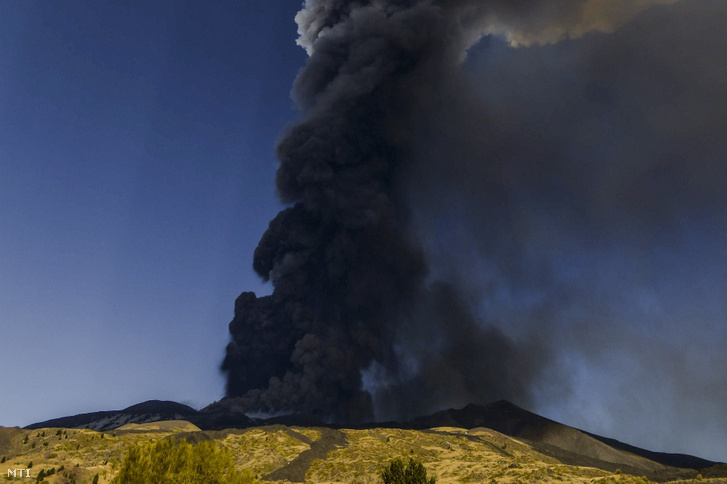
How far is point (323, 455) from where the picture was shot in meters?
62.4

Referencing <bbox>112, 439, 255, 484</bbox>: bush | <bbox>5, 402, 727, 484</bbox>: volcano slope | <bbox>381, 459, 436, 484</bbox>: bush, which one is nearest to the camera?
<bbox>112, 439, 255, 484</bbox>: bush

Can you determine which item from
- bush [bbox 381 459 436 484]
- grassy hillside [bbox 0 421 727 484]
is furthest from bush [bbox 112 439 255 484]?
grassy hillside [bbox 0 421 727 484]

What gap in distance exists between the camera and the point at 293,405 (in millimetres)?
116125

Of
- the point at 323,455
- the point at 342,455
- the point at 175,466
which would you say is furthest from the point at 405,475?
the point at 323,455

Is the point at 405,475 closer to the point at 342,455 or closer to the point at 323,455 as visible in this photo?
the point at 342,455

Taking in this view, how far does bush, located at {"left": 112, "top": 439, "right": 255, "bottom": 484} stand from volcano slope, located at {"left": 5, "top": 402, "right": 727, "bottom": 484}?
14.4 m

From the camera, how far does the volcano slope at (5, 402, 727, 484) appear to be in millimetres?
47625

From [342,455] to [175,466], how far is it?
3782 centimetres

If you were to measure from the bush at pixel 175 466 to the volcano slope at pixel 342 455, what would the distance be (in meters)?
14.4

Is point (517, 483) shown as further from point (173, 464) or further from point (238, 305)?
point (238, 305)

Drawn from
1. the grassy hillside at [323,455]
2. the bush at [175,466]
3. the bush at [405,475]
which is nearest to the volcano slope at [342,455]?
the grassy hillside at [323,455]

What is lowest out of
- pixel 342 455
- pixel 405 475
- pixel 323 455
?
pixel 323 455

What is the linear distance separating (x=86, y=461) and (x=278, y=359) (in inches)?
3168

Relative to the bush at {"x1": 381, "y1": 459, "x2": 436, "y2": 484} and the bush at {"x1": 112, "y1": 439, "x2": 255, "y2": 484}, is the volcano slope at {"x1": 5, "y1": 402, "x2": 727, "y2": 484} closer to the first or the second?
the bush at {"x1": 112, "y1": 439, "x2": 255, "y2": 484}
